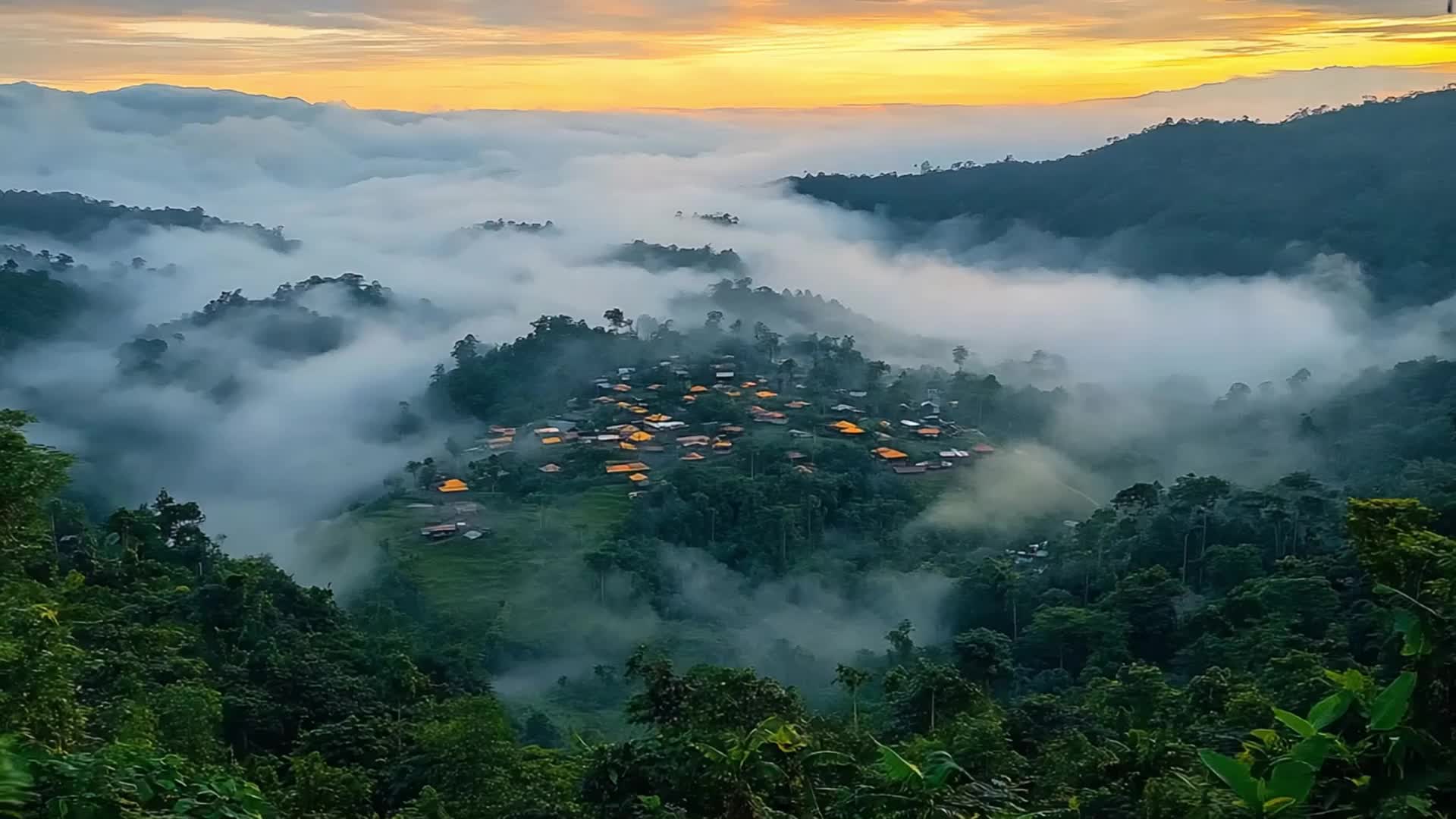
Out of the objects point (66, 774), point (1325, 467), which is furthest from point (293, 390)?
point (66, 774)

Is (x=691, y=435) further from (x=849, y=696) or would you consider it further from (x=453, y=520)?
(x=849, y=696)

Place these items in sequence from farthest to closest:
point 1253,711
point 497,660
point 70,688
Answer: point 497,660, point 1253,711, point 70,688

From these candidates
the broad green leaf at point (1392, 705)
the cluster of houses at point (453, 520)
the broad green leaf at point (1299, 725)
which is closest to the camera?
the broad green leaf at point (1392, 705)

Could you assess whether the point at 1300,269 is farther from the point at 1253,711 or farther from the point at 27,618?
the point at 27,618

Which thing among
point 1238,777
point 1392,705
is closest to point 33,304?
point 1238,777

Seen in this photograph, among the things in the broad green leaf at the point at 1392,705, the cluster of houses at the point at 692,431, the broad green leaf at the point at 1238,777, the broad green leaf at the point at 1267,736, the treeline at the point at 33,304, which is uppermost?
the broad green leaf at the point at 1392,705

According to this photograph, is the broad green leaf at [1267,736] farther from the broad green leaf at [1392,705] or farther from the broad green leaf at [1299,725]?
the broad green leaf at [1392,705]

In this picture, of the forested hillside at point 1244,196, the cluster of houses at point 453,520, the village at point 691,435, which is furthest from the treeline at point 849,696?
the forested hillside at point 1244,196
